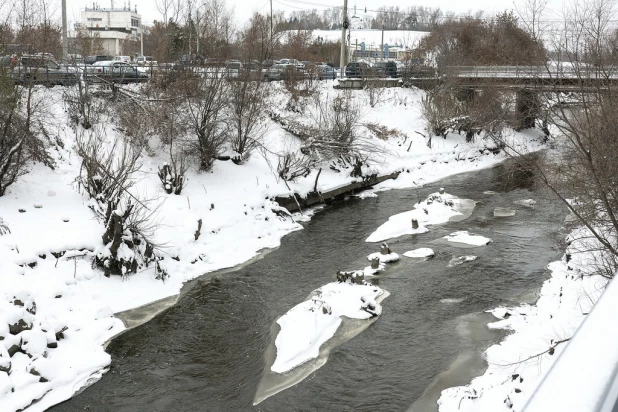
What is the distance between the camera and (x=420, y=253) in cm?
1642

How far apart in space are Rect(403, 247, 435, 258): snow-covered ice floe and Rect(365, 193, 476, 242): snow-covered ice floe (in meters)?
1.53

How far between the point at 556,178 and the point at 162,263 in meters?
10.4

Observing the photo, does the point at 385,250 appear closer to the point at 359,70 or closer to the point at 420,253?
the point at 420,253

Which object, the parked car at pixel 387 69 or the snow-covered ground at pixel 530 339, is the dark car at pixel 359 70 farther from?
the snow-covered ground at pixel 530 339

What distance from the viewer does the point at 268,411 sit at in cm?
915

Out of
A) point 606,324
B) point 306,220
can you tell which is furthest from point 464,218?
point 606,324

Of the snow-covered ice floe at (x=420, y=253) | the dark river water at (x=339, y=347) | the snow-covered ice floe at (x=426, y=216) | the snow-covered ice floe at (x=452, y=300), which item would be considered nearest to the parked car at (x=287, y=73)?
the snow-covered ice floe at (x=426, y=216)

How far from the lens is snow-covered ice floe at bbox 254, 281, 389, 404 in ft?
33.8

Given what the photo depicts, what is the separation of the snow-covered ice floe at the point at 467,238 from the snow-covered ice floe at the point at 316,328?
486 cm

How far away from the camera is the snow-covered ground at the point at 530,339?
353 inches

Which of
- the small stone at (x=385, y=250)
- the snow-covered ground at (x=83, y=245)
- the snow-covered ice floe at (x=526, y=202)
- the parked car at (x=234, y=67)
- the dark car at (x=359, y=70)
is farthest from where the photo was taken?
the dark car at (x=359, y=70)

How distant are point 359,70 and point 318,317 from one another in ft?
101

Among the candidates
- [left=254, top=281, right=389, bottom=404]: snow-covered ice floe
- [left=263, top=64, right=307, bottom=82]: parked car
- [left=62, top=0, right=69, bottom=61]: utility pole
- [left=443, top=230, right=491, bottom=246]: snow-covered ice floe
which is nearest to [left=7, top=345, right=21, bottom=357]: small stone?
[left=254, top=281, right=389, bottom=404]: snow-covered ice floe

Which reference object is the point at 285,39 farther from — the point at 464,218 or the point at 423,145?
the point at 464,218
